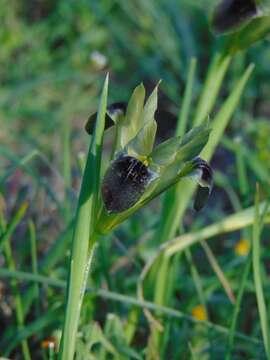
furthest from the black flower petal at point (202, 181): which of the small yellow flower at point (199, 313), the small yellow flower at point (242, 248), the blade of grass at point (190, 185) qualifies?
the small yellow flower at point (242, 248)

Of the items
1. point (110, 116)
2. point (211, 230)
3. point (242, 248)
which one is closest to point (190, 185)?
point (211, 230)

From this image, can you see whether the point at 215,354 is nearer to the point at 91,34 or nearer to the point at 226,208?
the point at 226,208

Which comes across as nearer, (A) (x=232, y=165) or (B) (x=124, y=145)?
(B) (x=124, y=145)

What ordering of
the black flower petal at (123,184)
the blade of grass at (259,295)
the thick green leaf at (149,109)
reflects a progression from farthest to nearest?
the blade of grass at (259,295) < the thick green leaf at (149,109) < the black flower petal at (123,184)

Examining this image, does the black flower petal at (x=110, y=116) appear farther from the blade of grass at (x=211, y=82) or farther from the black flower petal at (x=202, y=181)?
the blade of grass at (x=211, y=82)

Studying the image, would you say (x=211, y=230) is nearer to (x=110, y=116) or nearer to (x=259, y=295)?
(x=259, y=295)

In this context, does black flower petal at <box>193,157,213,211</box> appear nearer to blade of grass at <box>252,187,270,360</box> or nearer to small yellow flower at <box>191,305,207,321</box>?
blade of grass at <box>252,187,270,360</box>

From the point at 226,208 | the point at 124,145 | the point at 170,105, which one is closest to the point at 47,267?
the point at 124,145
